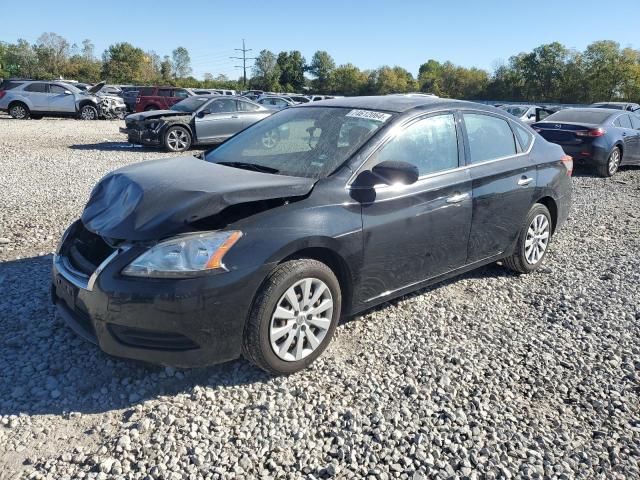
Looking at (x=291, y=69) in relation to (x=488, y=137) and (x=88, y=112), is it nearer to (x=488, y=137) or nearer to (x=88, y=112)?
(x=88, y=112)

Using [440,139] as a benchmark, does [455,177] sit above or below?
below

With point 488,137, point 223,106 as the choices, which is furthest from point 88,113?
point 488,137

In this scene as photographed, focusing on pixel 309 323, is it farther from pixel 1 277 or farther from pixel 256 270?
pixel 1 277

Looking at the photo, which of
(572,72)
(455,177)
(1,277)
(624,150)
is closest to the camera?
(455,177)

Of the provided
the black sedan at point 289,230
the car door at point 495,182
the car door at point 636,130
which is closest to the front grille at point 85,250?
the black sedan at point 289,230

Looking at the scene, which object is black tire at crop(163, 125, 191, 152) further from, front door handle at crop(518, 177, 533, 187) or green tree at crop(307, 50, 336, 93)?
green tree at crop(307, 50, 336, 93)

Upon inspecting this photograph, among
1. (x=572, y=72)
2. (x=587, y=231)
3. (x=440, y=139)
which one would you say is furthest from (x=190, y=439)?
(x=572, y=72)

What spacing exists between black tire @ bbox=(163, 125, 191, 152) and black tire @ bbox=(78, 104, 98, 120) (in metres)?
12.3

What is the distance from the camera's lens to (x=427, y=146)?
394 centimetres

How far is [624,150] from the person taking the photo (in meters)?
11.8

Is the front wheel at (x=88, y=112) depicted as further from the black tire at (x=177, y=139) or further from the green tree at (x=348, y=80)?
the green tree at (x=348, y=80)

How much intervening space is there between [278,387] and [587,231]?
5422 millimetres

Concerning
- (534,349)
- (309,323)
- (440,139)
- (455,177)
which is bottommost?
(534,349)

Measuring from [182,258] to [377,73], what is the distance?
296ft
